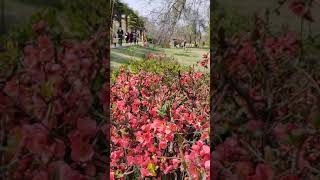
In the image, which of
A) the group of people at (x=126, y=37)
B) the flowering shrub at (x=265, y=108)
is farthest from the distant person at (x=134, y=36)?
the flowering shrub at (x=265, y=108)

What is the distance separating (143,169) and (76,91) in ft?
1.97

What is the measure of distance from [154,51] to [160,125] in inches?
15.6

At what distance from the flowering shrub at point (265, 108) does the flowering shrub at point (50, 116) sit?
1.09ft

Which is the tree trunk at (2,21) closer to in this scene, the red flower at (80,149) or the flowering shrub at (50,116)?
the flowering shrub at (50,116)

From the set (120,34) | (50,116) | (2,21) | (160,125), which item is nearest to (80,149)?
(50,116)

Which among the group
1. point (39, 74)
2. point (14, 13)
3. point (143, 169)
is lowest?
point (143, 169)

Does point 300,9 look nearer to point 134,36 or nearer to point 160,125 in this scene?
point 160,125

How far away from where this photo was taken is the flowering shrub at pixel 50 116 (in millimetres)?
907

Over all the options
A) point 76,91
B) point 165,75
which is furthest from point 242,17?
point 165,75

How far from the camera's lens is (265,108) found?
112 centimetres

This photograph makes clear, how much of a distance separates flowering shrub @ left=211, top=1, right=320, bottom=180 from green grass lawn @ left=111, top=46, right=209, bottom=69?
49 cm

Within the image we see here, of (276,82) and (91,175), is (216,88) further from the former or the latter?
(91,175)

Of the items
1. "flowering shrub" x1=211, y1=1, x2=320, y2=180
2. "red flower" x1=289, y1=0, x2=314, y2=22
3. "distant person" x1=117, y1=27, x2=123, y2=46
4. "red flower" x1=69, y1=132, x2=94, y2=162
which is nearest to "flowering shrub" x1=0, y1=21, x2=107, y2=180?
"red flower" x1=69, y1=132, x2=94, y2=162

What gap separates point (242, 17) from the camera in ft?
4.09
